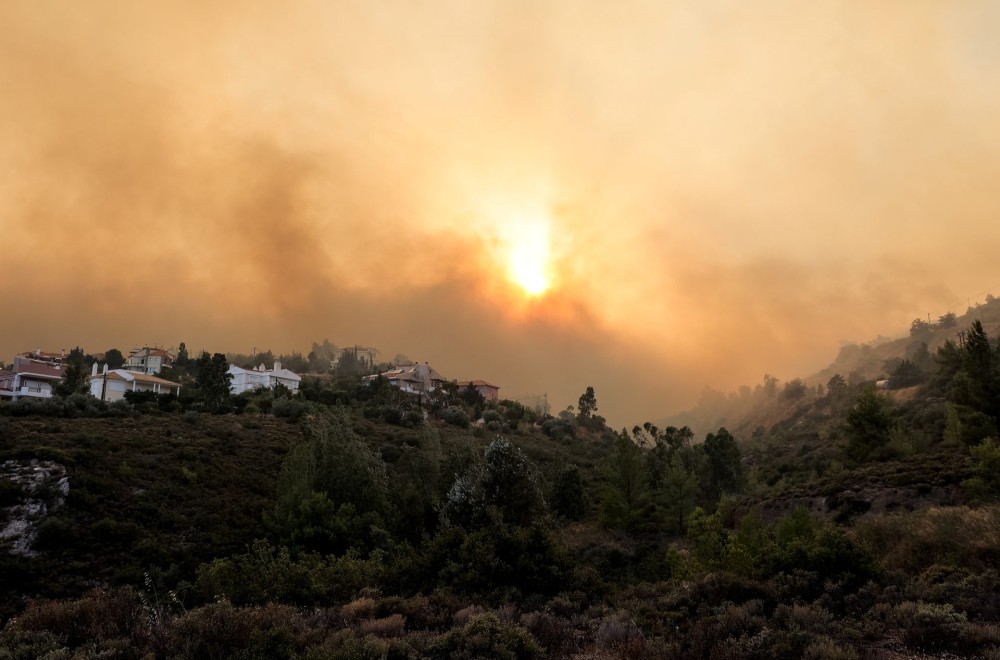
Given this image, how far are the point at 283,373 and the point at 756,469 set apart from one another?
79841mm

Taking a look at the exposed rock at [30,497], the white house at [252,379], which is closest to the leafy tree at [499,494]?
the exposed rock at [30,497]

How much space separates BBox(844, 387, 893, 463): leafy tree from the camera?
4562 cm

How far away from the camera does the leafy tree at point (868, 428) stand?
45625 millimetres

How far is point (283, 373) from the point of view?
10069 cm

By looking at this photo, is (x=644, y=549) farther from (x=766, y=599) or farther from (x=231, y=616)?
(x=231, y=616)

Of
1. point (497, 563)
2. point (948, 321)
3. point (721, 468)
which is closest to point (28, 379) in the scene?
point (497, 563)

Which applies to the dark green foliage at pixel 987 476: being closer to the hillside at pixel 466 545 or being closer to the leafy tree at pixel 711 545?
the hillside at pixel 466 545

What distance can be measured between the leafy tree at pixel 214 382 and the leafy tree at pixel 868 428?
62830 millimetres

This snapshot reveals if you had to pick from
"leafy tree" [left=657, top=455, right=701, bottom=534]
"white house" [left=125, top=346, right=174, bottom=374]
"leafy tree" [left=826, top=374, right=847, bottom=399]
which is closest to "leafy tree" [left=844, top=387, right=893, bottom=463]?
"leafy tree" [left=657, top=455, right=701, bottom=534]

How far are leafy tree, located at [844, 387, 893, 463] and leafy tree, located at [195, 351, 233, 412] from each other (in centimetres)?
6283

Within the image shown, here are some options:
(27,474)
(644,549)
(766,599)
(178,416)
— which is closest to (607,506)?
(644,549)

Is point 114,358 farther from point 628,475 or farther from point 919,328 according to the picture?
point 919,328

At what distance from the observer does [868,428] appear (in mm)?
46219

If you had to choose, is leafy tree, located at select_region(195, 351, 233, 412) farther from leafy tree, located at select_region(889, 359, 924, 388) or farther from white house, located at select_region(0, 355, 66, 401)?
leafy tree, located at select_region(889, 359, 924, 388)
